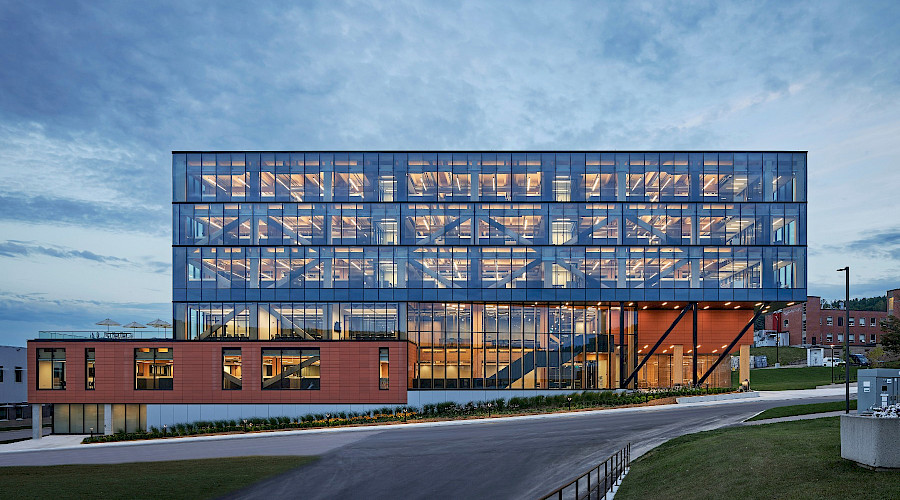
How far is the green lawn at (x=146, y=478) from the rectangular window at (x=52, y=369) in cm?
2514

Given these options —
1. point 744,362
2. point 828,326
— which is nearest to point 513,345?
point 744,362

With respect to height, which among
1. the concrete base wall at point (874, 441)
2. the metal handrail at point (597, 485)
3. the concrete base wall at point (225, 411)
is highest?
the concrete base wall at point (874, 441)

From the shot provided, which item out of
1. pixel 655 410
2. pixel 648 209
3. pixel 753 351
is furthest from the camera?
pixel 753 351

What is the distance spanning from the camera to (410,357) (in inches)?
2142

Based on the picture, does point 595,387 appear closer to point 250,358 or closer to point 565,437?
point 565,437

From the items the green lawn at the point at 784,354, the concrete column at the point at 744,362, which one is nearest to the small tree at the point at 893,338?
the concrete column at the point at 744,362

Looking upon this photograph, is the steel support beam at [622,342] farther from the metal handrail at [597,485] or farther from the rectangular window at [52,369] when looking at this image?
the rectangular window at [52,369]

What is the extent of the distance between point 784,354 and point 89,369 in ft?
335

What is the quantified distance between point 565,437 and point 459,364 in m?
23.3

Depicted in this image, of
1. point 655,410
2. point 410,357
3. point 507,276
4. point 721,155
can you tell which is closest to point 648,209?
point 721,155

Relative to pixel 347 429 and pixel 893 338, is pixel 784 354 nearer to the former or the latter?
pixel 893 338

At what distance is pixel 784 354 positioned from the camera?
105 m

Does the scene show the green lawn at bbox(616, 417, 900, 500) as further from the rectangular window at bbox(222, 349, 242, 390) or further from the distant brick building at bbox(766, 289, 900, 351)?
the distant brick building at bbox(766, 289, 900, 351)

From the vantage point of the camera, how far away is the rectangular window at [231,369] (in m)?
52.0
